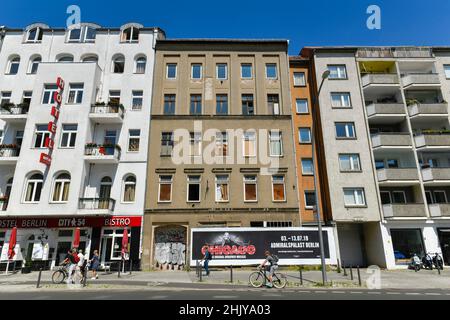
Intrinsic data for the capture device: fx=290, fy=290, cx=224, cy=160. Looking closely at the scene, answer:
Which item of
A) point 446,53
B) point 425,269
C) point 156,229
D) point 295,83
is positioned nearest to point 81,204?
point 156,229

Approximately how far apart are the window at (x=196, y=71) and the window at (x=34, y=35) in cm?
1525

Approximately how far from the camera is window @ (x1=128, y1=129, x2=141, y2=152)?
25.6 meters

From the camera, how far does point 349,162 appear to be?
26000mm

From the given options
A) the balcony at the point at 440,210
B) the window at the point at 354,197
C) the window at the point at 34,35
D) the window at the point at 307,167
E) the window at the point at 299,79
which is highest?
the window at the point at 34,35

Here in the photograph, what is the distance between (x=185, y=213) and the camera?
2402cm

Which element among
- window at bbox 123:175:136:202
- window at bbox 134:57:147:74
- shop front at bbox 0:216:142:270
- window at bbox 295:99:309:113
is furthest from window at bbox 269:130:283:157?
window at bbox 134:57:147:74

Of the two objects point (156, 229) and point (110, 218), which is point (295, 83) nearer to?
point (156, 229)

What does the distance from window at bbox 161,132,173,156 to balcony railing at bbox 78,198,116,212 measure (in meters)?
6.01

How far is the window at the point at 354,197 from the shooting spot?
2489 cm

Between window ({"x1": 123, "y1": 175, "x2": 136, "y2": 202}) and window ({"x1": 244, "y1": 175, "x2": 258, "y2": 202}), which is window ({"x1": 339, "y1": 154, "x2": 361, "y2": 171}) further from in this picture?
window ({"x1": 123, "y1": 175, "x2": 136, "y2": 202})

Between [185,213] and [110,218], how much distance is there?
595 centimetres

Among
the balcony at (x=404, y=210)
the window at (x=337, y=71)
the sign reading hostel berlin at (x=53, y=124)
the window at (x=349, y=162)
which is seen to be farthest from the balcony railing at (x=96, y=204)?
the window at (x=337, y=71)

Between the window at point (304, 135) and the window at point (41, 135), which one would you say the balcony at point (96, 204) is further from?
the window at point (304, 135)

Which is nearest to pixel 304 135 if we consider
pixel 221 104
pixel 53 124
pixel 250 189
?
pixel 250 189
